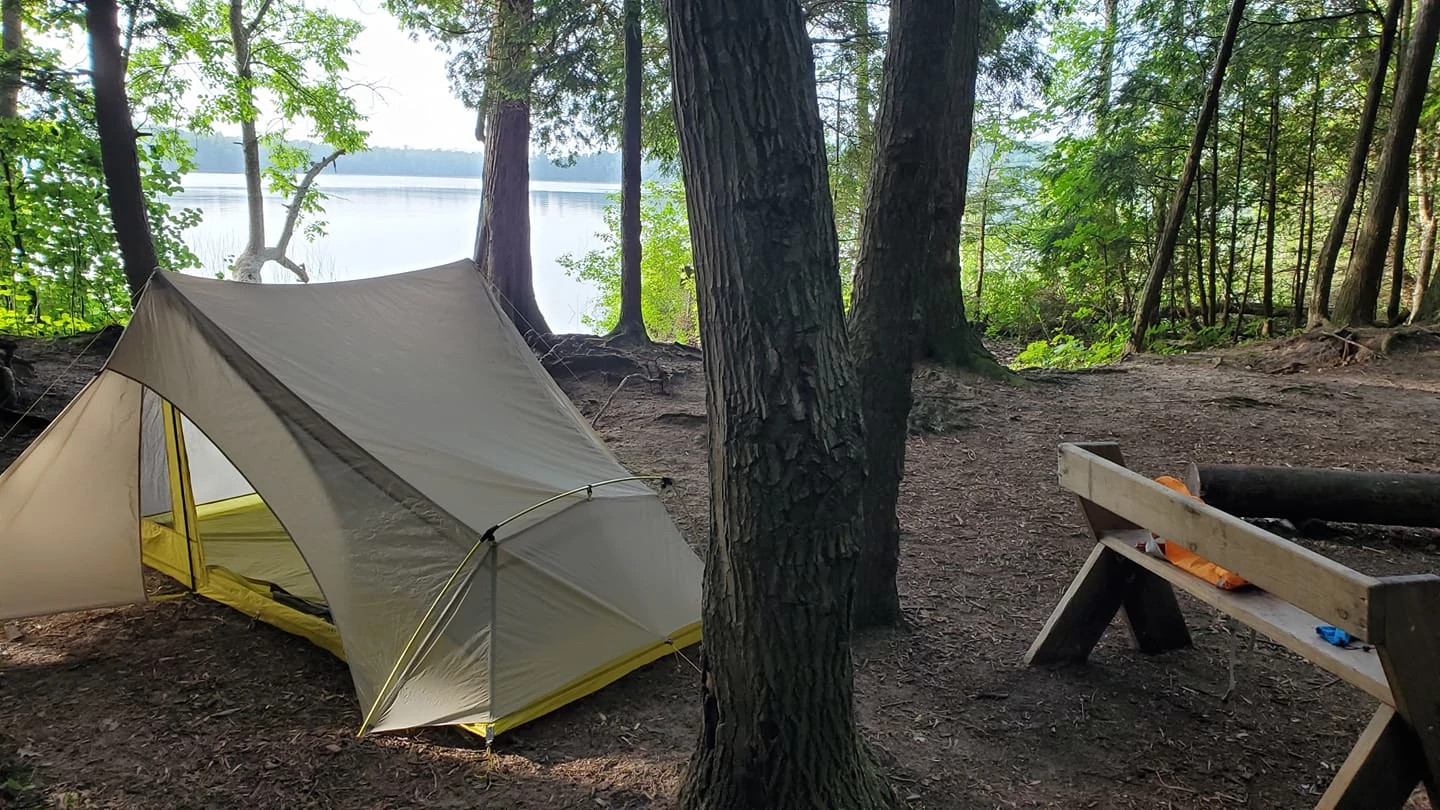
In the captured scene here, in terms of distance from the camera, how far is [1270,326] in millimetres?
9586

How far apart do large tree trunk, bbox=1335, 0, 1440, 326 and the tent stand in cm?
779

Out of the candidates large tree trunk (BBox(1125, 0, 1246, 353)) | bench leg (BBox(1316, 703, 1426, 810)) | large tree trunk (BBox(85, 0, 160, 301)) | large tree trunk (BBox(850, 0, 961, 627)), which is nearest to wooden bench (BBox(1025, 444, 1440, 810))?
bench leg (BBox(1316, 703, 1426, 810))

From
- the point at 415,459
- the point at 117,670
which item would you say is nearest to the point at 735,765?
the point at 415,459

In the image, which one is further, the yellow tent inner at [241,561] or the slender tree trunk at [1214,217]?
the slender tree trunk at [1214,217]

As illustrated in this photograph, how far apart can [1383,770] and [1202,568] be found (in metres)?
0.64

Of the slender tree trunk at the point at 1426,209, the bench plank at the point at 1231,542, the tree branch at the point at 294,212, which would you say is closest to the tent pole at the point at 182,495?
the bench plank at the point at 1231,542

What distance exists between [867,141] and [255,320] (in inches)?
305

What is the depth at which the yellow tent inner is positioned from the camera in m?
3.31

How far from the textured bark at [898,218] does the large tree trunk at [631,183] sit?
209 inches

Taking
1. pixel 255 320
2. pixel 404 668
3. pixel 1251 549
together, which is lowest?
pixel 404 668

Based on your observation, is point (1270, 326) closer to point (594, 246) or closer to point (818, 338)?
point (818, 338)

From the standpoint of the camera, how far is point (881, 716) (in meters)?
2.74

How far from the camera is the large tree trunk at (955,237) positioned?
5.81 m

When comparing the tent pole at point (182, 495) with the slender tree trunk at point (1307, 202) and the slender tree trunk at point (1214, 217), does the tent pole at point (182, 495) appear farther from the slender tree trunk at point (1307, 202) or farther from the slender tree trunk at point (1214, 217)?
the slender tree trunk at point (1307, 202)
